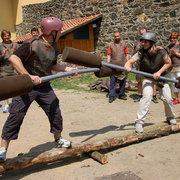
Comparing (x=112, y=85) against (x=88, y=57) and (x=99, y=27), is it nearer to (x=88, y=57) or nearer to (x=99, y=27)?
(x=88, y=57)

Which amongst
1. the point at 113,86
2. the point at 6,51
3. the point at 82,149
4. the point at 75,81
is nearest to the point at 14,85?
the point at 82,149

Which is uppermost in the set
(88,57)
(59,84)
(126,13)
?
(126,13)

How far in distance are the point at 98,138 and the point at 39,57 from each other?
73.9 inches

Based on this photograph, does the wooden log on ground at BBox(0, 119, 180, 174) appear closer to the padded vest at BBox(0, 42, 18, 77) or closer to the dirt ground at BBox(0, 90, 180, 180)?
the dirt ground at BBox(0, 90, 180, 180)

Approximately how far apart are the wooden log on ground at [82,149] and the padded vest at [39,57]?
1.07 m

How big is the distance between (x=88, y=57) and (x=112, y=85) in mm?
3838

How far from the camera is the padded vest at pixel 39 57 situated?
317 centimetres

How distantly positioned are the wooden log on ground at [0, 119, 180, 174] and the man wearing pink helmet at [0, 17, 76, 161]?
119mm

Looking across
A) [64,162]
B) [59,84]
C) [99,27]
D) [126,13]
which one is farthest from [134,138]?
[99,27]

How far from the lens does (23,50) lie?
305 cm

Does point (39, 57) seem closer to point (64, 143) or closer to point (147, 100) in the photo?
point (64, 143)

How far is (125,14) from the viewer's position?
39.4 ft

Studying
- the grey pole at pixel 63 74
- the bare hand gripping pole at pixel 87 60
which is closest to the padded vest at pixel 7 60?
the bare hand gripping pole at pixel 87 60

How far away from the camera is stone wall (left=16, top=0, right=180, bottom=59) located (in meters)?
10.6
